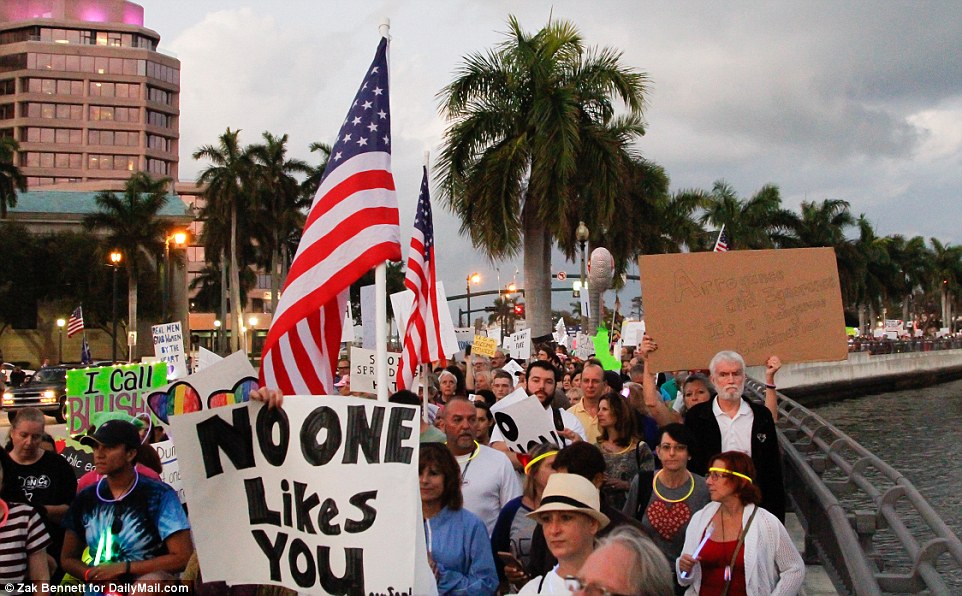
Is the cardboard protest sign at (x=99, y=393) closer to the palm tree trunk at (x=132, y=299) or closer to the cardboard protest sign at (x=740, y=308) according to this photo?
the cardboard protest sign at (x=740, y=308)

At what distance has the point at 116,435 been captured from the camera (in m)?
5.27

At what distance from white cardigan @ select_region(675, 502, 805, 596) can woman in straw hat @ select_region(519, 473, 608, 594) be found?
1132mm

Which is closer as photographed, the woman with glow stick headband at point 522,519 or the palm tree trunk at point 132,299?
the woman with glow stick headband at point 522,519

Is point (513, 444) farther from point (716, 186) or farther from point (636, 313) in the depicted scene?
point (716, 186)

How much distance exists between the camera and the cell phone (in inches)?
186

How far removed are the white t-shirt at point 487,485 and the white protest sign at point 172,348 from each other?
986cm

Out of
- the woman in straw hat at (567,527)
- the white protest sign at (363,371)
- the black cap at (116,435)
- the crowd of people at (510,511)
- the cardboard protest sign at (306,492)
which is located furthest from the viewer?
the white protest sign at (363,371)

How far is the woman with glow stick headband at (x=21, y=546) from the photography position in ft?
16.5

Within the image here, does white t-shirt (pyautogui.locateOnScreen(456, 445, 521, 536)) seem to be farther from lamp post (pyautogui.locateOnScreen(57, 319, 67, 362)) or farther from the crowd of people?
lamp post (pyautogui.locateOnScreen(57, 319, 67, 362))

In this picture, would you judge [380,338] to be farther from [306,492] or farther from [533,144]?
[533,144]

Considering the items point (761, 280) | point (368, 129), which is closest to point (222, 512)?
point (368, 129)

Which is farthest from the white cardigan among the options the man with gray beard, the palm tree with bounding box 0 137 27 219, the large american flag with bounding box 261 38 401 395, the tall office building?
the tall office building

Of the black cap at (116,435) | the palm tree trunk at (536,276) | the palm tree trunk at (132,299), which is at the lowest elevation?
the black cap at (116,435)

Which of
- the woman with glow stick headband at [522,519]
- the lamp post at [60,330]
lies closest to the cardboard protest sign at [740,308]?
the woman with glow stick headband at [522,519]
